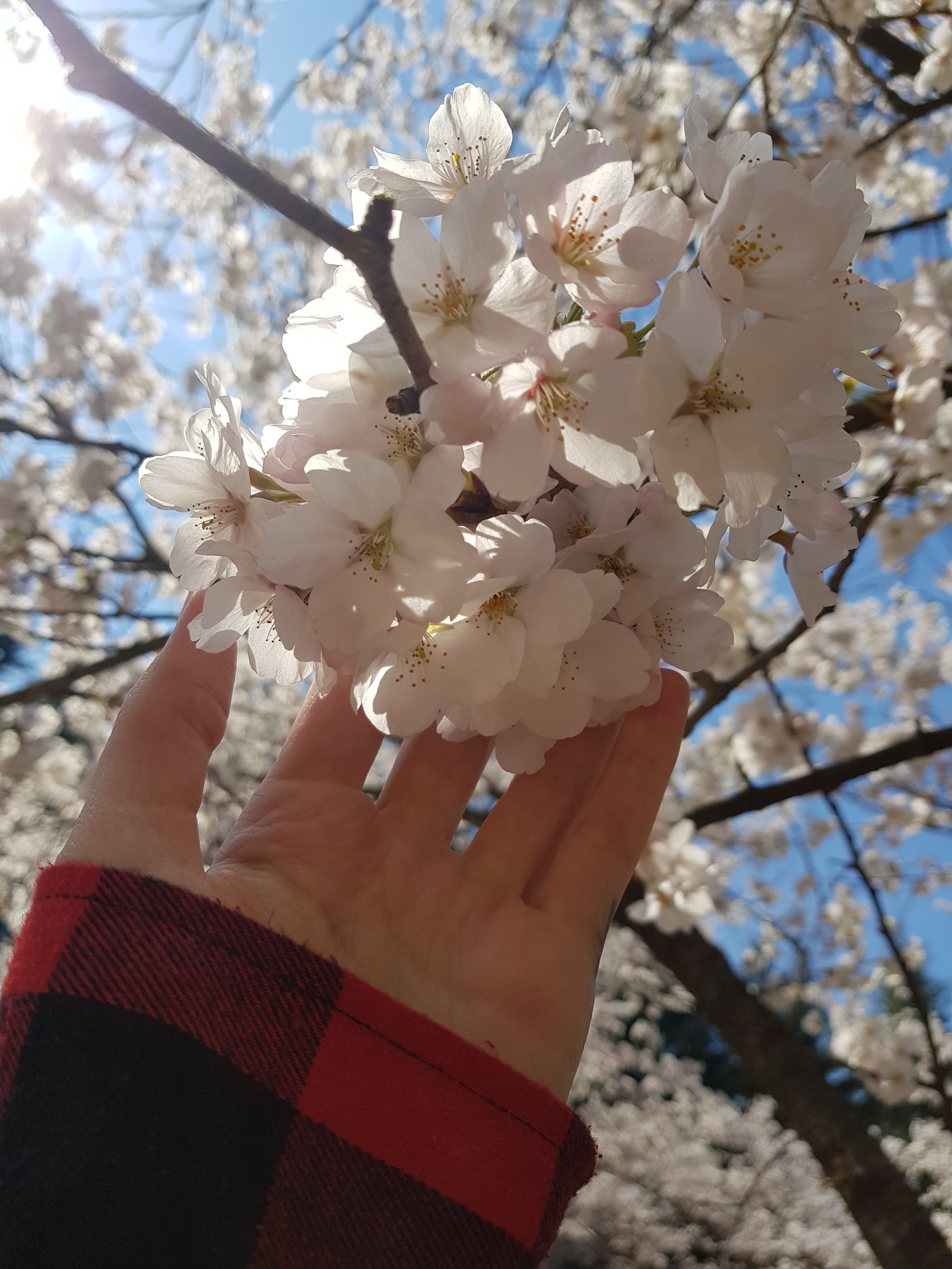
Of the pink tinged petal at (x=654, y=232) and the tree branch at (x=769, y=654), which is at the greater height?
the tree branch at (x=769, y=654)

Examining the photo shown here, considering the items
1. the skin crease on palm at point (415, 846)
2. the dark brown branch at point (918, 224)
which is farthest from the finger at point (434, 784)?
the dark brown branch at point (918, 224)

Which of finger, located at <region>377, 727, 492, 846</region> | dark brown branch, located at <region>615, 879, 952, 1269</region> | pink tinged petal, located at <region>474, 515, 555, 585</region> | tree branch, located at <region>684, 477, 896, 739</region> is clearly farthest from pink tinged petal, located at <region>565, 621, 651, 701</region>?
dark brown branch, located at <region>615, 879, 952, 1269</region>

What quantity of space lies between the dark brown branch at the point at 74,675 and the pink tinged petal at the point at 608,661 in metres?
1.39

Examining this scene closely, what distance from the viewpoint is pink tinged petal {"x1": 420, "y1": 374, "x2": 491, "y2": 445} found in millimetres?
551

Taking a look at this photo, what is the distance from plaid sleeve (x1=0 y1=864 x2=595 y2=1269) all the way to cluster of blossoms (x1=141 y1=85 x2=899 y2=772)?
28cm

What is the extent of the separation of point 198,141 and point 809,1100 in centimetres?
201

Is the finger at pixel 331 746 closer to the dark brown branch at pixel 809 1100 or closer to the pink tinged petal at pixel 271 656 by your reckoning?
the pink tinged petal at pixel 271 656

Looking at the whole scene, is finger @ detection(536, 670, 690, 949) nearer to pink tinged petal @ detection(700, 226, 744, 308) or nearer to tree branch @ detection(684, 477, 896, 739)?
tree branch @ detection(684, 477, 896, 739)

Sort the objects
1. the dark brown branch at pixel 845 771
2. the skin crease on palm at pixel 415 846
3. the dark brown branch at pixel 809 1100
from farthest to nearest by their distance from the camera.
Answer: the dark brown branch at pixel 845 771 < the dark brown branch at pixel 809 1100 < the skin crease on palm at pixel 415 846

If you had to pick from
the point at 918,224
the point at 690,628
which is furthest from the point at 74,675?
the point at 918,224

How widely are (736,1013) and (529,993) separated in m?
1.23

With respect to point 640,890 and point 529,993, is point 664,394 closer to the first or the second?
point 529,993

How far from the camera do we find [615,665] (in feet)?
2.38

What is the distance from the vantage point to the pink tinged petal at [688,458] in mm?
580
